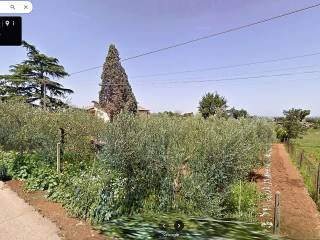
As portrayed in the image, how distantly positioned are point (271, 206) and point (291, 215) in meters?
1.05

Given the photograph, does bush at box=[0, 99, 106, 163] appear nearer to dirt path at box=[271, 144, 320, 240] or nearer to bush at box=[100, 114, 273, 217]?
bush at box=[100, 114, 273, 217]

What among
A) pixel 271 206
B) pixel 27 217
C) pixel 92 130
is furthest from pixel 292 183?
pixel 27 217

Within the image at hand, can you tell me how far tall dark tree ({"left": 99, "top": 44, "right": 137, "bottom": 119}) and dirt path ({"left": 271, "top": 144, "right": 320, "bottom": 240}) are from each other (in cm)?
2481

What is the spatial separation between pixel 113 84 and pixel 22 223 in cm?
3372

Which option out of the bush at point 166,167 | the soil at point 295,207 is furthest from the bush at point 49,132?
the soil at point 295,207

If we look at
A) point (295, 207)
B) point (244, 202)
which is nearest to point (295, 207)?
point (295, 207)

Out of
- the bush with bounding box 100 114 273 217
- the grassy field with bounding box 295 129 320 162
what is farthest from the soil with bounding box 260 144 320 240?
the grassy field with bounding box 295 129 320 162

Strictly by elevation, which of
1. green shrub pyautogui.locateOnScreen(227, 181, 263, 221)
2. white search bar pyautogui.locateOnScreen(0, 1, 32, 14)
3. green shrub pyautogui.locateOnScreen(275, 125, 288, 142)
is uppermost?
white search bar pyautogui.locateOnScreen(0, 1, 32, 14)

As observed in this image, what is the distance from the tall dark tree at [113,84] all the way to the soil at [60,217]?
30582 mm

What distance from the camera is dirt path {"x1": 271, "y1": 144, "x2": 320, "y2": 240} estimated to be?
8.35 metres

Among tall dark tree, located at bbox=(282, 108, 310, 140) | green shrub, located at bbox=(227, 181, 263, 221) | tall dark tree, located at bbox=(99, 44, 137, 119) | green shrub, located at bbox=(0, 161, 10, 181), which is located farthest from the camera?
tall dark tree, located at bbox=(282, 108, 310, 140)

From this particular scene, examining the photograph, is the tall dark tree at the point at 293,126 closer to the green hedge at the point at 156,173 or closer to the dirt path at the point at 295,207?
the dirt path at the point at 295,207

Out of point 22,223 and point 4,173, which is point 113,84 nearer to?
point 4,173

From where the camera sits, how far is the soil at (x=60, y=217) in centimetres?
647
